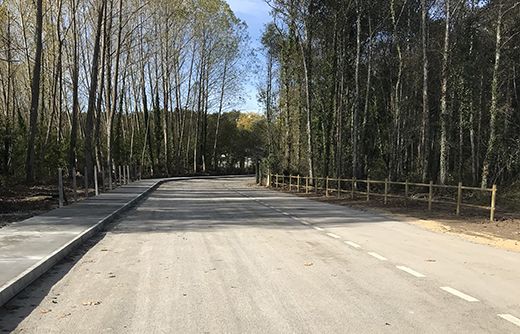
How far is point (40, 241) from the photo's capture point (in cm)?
1030

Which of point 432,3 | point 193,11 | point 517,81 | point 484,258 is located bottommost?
point 484,258

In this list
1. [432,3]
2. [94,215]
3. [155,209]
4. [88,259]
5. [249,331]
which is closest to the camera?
[249,331]

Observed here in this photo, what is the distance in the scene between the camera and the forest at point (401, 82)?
90.5ft

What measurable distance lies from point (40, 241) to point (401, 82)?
102 ft

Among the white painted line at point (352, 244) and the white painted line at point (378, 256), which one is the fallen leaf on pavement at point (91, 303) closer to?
the white painted line at point (378, 256)

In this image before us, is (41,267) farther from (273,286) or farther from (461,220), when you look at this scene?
(461,220)

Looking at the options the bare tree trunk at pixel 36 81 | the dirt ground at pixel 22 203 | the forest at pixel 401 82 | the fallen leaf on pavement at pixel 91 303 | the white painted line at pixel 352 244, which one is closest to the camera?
the fallen leaf on pavement at pixel 91 303

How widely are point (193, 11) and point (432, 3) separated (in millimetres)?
27959

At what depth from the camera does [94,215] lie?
51.4ft

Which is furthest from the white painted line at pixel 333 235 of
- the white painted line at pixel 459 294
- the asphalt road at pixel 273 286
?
the white painted line at pixel 459 294

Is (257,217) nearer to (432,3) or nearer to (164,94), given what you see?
(432,3)

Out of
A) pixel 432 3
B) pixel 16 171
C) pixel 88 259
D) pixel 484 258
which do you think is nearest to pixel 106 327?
pixel 88 259

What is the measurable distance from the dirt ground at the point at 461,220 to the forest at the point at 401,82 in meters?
4.87

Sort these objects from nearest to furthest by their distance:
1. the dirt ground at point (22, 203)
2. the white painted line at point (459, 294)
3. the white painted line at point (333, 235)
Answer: the white painted line at point (459, 294)
the white painted line at point (333, 235)
the dirt ground at point (22, 203)
